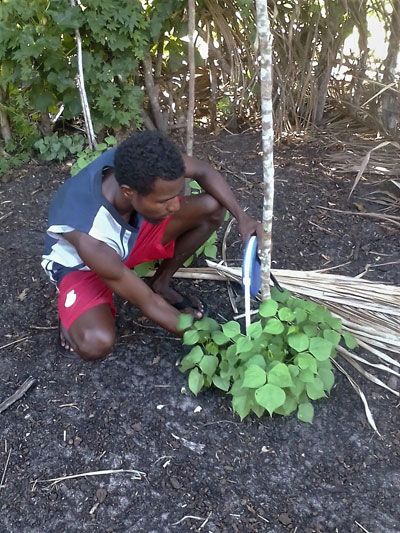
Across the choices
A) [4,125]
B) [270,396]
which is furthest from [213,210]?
[4,125]

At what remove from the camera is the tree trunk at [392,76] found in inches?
140

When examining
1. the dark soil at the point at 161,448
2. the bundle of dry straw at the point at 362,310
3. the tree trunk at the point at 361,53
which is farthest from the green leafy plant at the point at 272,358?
the tree trunk at the point at 361,53

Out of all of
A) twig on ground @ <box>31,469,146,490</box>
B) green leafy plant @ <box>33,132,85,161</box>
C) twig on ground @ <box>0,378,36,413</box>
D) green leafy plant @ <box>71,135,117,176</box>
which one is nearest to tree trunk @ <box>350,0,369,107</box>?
green leafy plant @ <box>71,135,117,176</box>

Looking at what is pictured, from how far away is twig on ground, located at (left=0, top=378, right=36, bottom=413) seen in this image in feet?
7.11

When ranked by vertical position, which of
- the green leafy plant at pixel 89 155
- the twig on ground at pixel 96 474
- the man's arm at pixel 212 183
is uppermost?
the man's arm at pixel 212 183

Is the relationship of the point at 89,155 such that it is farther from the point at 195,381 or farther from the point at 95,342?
the point at 195,381

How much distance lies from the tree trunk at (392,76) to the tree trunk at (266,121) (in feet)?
6.80

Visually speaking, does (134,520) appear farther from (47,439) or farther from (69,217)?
(69,217)

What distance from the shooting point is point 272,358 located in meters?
1.96

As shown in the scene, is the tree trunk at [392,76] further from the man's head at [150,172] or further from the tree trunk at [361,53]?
the man's head at [150,172]

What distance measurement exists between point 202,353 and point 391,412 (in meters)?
0.68

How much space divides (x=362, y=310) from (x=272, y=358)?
1.91ft

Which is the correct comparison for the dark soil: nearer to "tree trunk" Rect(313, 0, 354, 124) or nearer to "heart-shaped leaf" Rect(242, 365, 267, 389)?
"heart-shaped leaf" Rect(242, 365, 267, 389)

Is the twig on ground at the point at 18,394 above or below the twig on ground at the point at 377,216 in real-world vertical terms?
below
